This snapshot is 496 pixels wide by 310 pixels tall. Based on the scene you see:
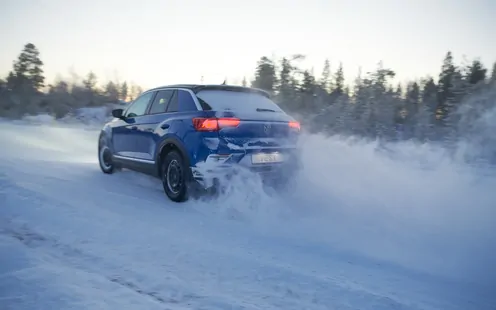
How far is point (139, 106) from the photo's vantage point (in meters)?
6.82

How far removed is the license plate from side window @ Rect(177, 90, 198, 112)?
107 centimetres

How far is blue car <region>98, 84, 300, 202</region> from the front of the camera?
4.96 meters

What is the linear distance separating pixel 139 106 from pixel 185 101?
5.57ft

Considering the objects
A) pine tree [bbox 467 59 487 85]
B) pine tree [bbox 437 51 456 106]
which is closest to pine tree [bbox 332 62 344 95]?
pine tree [bbox 437 51 456 106]

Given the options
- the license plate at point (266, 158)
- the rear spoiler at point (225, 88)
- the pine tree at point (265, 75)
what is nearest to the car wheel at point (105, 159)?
the rear spoiler at point (225, 88)

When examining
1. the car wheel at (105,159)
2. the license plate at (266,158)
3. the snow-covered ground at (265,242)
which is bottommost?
the snow-covered ground at (265,242)

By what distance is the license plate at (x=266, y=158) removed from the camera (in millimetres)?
5102

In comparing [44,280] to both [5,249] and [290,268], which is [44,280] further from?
[290,268]

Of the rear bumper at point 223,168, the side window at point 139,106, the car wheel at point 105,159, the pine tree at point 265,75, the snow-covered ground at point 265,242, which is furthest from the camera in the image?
the pine tree at point 265,75

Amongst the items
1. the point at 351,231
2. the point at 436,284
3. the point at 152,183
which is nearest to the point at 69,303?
the point at 436,284

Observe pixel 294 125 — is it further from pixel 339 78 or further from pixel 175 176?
pixel 339 78

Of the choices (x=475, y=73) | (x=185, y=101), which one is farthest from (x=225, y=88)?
(x=475, y=73)

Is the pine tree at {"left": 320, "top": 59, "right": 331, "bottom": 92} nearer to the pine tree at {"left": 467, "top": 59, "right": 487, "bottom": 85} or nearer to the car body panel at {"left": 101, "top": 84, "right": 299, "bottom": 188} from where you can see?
the pine tree at {"left": 467, "top": 59, "right": 487, "bottom": 85}

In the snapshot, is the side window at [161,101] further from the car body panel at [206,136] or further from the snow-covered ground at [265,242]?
the snow-covered ground at [265,242]
